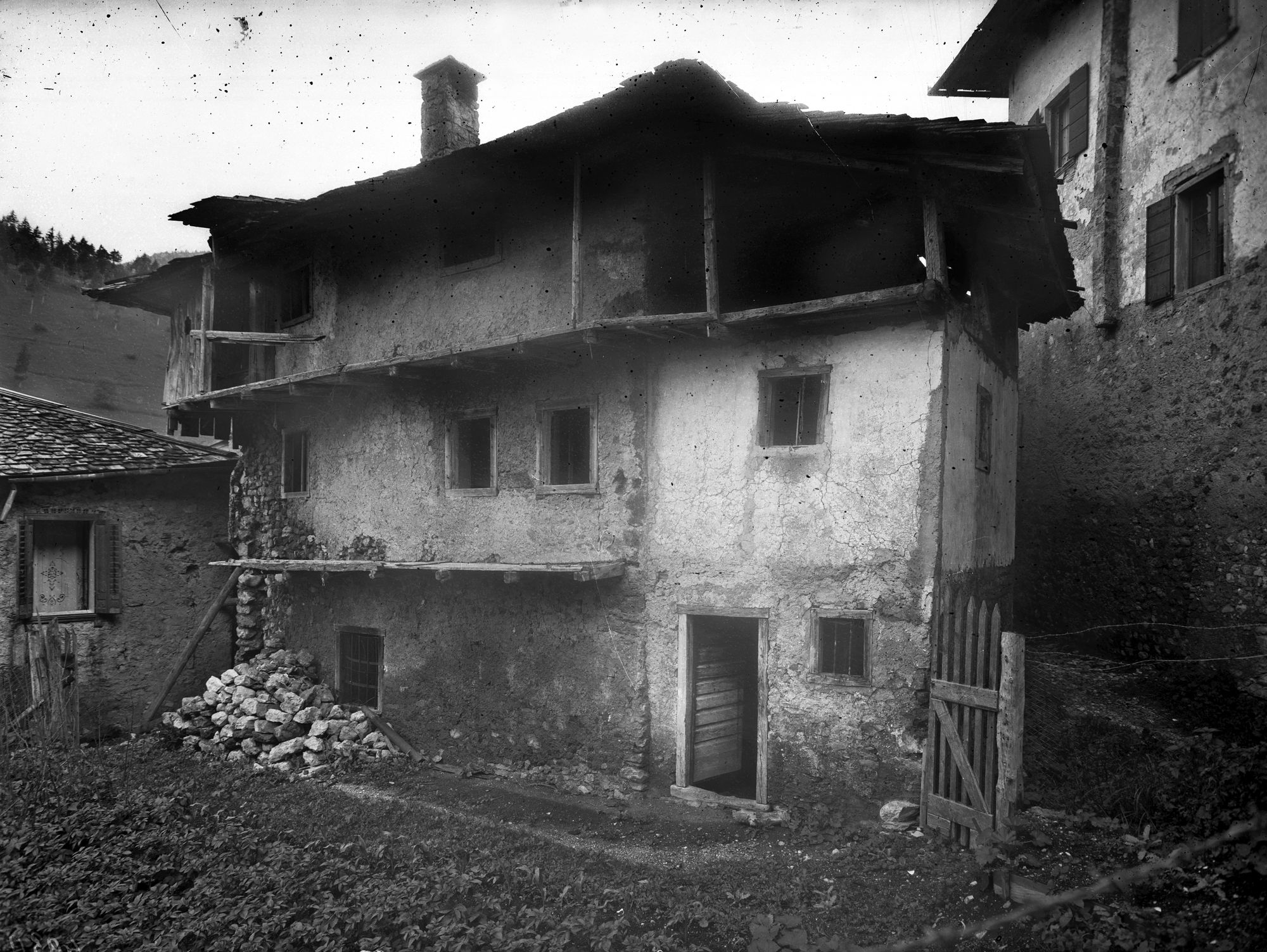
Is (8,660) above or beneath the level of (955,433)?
beneath

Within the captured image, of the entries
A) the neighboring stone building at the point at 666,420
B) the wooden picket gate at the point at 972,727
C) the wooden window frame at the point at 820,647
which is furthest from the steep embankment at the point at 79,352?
the wooden picket gate at the point at 972,727

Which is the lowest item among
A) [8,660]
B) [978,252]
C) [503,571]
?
[8,660]

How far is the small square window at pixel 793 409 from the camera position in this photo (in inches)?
363

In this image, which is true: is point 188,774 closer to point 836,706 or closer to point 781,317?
point 836,706

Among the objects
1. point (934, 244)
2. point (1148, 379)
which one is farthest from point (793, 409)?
point (1148, 379)

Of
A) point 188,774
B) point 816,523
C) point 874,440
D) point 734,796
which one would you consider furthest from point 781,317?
point 188,774

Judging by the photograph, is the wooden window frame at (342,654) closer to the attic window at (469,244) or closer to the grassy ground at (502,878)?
the grassy ground at (502,878)

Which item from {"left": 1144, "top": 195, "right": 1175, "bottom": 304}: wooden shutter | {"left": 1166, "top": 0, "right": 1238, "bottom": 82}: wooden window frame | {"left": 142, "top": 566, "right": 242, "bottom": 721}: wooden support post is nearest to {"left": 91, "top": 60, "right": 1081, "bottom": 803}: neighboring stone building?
{"left": 142, "top": 566, "right": 242, "bottom": 721}: wooden support post

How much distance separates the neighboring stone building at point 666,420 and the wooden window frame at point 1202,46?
362 cm

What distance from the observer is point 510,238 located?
11.1 metres

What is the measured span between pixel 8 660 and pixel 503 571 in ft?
27.3

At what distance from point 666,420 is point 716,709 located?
11.5ft

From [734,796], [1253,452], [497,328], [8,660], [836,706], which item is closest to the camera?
[836,706]

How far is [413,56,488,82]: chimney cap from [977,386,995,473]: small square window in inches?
367
